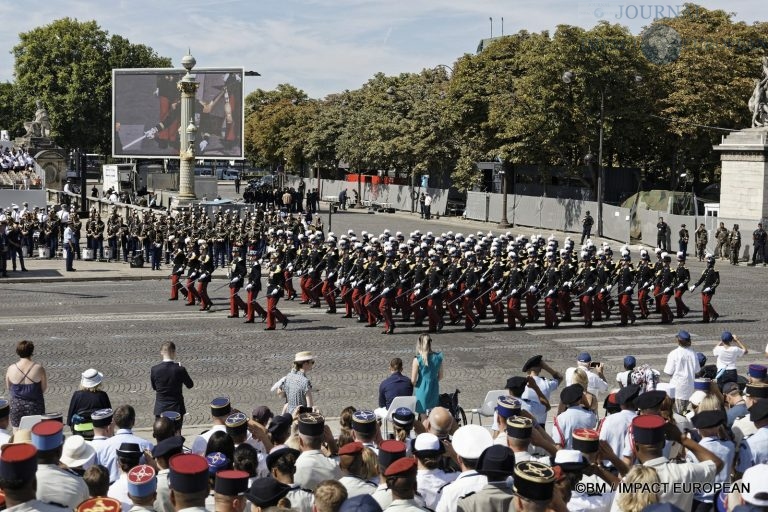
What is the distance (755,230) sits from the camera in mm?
35531

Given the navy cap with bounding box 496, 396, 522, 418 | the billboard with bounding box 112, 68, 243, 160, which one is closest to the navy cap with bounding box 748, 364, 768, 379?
the navy cap with bounding box 496, 396, 522, 418

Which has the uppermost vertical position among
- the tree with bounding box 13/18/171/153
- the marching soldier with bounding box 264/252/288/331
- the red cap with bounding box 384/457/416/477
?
the tree with bounding box 13/18/171/153

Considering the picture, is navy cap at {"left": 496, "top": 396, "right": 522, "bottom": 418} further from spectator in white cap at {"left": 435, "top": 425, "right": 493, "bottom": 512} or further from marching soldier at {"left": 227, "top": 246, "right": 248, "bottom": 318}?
marching soldier at {"left": 227, "top": 246, "right": 248, "bottom": 318}

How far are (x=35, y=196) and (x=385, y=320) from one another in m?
26.9

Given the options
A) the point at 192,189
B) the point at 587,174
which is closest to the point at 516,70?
the point at 587,174

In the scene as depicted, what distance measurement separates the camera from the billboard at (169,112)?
5862 centimetres

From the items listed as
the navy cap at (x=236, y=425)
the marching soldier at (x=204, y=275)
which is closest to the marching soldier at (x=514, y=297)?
the marching soldier at (x=204, y=275)

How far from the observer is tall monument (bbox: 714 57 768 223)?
37094 mm

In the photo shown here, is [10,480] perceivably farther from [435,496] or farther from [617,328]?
[617,328]

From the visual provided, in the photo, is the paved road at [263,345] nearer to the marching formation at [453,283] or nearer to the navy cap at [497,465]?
the marching formation at [453,283]

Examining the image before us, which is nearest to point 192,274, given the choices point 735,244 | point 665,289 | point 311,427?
point 665,289

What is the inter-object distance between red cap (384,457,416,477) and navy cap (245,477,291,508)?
2.07ft

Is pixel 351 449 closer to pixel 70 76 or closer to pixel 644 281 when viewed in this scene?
pixel 644 281

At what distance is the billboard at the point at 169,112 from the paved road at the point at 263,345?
3489 cm
